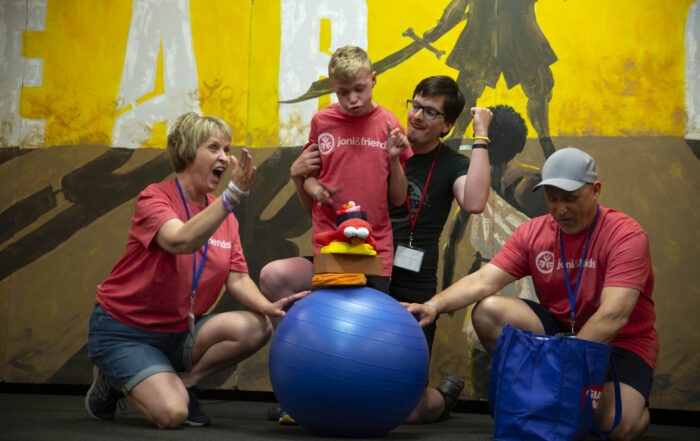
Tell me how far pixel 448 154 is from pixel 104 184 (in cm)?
225

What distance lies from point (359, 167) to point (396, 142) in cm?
19

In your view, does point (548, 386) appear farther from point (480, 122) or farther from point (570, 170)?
point (480, 122)

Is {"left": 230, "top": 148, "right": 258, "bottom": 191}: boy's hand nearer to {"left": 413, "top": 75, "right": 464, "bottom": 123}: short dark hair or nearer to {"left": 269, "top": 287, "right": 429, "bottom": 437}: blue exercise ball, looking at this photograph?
{"left": 269, "top": 287, "right": 429, "bottom": 437}: blue exercise ball

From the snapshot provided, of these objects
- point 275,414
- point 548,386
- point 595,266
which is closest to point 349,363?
point 548,386

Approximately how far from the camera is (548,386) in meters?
2.73

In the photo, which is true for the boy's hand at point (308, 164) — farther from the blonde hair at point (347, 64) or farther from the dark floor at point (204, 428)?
the dark floor at point (204, 428)

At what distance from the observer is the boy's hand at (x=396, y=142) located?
10.4ft

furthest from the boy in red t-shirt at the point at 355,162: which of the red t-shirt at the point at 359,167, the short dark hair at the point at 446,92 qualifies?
the short dark hair at the point at 446,92

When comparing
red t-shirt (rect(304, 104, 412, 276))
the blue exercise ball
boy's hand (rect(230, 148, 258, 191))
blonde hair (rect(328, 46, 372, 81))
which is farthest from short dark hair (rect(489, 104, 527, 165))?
boy's hand (rect(230, 148, 258, 191))

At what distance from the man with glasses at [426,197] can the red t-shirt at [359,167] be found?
Answer: 24 centimetres

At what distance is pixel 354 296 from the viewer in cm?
281

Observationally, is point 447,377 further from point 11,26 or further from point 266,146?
point 11,26

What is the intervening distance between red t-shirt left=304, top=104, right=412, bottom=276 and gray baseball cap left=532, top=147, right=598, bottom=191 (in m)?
0.65

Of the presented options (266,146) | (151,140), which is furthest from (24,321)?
(266,146)
